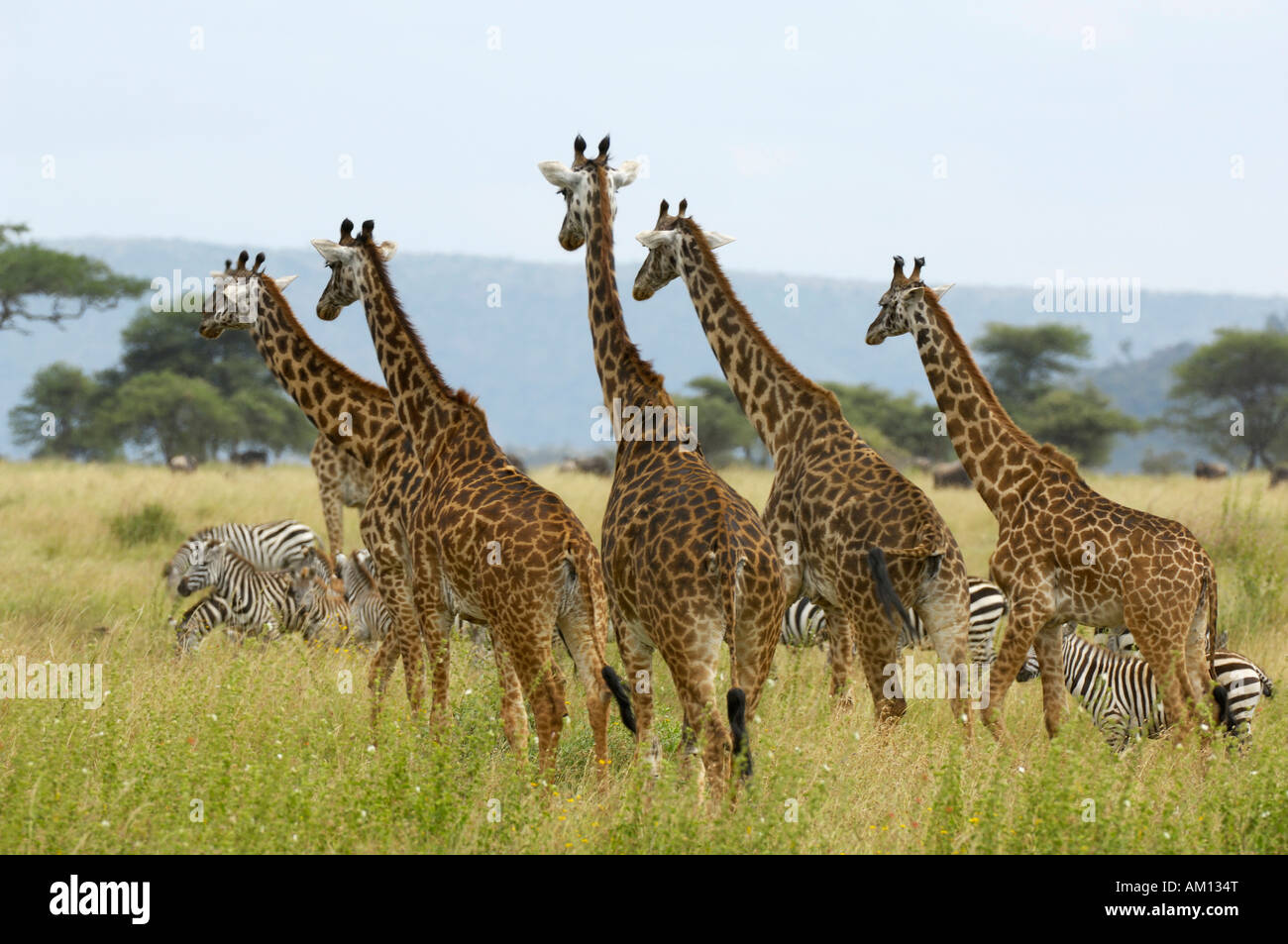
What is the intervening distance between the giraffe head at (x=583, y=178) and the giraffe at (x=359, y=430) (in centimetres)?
172

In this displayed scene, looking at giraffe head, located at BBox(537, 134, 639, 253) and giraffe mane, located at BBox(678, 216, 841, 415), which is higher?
giraffe head, located at BBox(537, 134, 639, 253)

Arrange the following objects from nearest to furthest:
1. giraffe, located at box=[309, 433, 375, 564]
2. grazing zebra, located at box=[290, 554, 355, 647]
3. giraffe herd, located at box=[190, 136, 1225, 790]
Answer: giraffe herd, located at box=[190, 136, 1225, 790] < giraffe, located at box=[309, 433, 375, 564] < grazing zebra, located at box=[290, 554, 355, 647]

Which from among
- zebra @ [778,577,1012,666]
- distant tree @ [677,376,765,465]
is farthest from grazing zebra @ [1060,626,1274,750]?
distant tree @ [677,376,765,465]

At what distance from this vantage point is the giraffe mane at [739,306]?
820 centimetres

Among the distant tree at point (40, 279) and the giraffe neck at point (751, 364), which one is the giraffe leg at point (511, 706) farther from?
the distant tree at point (40, 279)

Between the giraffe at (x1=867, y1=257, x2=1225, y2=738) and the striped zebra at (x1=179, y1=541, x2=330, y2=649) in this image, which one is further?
the striped zebra at (x1=179, y1=541, x2=330, y2=649)

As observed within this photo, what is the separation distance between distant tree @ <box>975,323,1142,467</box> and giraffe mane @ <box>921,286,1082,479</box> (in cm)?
3851

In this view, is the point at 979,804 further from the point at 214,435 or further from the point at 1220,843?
the point at 214,435

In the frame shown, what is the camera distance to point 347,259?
327 inches

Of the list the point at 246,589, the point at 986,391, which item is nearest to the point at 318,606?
the point at 246,589

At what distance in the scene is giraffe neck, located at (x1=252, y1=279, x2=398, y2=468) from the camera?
8.73 m

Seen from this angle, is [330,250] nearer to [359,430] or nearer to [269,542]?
[359,430]

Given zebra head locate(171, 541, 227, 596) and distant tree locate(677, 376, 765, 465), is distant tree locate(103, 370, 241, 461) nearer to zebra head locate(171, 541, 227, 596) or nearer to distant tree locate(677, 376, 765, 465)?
distant tree locate(677, 376, 765, 465)
